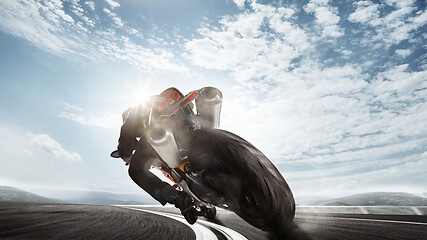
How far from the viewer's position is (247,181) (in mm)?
2076

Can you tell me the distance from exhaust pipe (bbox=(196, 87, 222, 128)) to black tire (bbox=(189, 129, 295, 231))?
0.84m

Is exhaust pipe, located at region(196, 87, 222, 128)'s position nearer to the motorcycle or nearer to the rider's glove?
the motorcycle

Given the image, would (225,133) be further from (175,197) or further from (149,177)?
(149,177)

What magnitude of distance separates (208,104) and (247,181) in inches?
55.8

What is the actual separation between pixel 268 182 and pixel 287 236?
0.98 m

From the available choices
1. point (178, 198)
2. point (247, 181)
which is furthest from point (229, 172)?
point (178, 198)

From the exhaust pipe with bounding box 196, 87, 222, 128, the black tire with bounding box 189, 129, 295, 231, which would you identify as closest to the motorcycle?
the black tire with bounding box 189, 129, 295, 231

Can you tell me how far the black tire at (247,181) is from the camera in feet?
6.74

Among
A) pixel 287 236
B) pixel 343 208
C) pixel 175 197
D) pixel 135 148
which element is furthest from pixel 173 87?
pixel 343 208

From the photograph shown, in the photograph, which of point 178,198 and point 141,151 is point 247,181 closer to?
point 178,198

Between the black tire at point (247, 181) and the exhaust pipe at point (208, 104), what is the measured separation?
2.77 feet

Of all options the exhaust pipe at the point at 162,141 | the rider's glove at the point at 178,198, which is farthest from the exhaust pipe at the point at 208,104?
the rider's glove at the point at 178,198

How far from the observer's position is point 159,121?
292 cm

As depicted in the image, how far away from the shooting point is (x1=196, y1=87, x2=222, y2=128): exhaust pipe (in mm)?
3207
